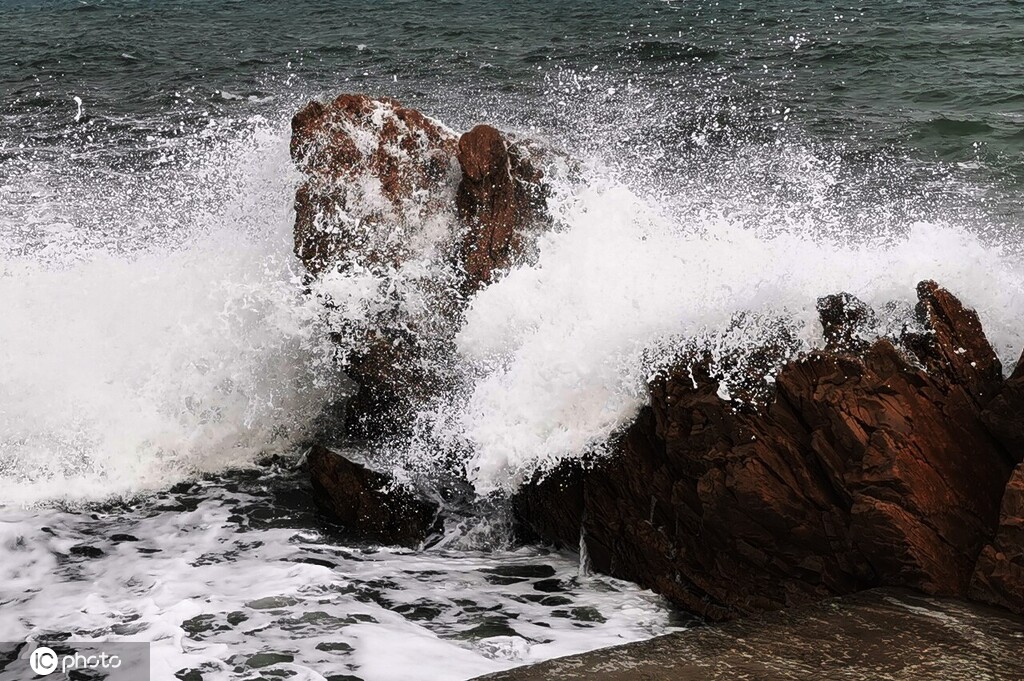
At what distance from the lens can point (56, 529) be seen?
5.68 m

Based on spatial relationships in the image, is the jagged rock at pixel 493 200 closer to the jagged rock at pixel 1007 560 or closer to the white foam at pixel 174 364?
the white foam at pixel 174 364

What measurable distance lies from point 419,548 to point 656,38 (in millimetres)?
10543

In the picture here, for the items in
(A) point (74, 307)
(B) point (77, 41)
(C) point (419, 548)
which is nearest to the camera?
(C) point (419, 548)

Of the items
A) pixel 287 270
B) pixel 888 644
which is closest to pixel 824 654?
pixel 888 644

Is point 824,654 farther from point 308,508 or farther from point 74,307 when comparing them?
point 74,307

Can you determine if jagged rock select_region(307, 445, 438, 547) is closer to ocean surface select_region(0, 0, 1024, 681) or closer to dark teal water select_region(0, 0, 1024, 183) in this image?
ocean surface select_region(0, 0, 1024, 681)

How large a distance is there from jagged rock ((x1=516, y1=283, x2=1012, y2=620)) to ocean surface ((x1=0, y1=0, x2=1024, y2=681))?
0.23m

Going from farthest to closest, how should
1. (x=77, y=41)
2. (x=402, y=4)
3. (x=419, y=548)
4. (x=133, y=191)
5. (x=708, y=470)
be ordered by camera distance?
(x=402, y=4) < (x=77, y=41) < (x=133, y=191) < (x=419, y=548) < (x=708, y=470)

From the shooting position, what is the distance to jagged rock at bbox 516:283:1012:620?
4.18m
